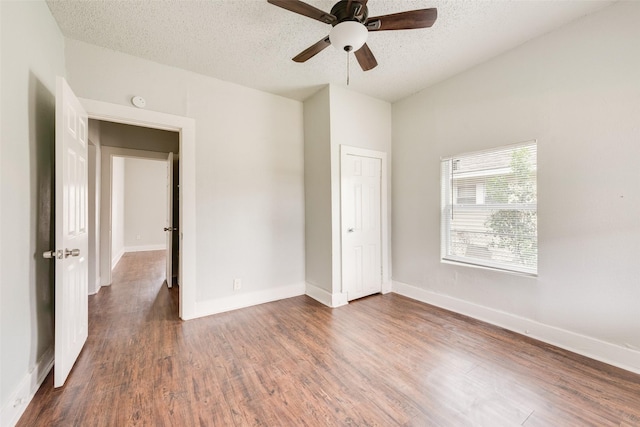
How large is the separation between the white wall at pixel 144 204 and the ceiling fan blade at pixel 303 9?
7448mm

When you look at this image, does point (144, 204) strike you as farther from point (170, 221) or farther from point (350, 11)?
point (350, 11)

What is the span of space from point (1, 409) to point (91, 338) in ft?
3.96

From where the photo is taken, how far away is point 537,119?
2439mm

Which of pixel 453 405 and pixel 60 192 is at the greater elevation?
pixel 60 192

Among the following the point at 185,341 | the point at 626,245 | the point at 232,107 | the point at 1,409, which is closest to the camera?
the point at 1,409

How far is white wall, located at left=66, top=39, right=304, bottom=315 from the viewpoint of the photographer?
261 centimetres

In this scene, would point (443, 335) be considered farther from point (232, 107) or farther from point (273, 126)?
point (232, 107)

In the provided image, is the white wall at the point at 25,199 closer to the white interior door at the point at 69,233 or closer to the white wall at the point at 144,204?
the white interior door at the point at 69,233

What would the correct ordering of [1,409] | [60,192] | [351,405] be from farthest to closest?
[60,192] → [351,405] → [1,409]

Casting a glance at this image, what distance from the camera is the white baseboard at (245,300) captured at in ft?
9.87

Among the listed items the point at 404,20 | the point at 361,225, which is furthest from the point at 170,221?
the point at 404,20

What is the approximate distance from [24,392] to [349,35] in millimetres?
3024

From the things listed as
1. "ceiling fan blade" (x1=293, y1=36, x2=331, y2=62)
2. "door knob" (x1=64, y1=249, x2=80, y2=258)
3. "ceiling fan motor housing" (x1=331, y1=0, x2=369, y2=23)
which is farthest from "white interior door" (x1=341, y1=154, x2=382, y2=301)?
"door knob" (x1=64, y1=249, x2=80, y2=258)

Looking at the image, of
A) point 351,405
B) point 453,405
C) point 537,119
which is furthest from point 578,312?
point 351,405
